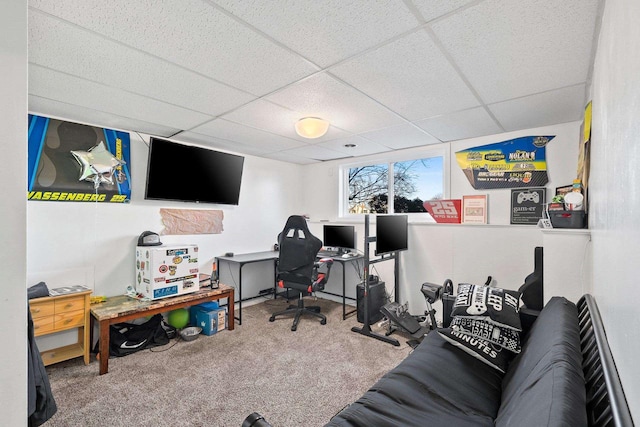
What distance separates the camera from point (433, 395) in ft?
4.53

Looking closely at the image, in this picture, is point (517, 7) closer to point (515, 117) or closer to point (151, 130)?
point (515, 117)

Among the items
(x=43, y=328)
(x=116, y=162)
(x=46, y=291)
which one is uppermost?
(x=116, y=162)

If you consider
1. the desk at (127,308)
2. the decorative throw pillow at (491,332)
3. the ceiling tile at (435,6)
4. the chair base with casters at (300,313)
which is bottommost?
the chair base with casters at (300,313)

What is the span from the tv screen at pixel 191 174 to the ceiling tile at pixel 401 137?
184 cm

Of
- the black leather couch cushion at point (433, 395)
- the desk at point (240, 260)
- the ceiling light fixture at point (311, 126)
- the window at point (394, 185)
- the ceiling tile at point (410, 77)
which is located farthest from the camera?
the window at point (394, 185)

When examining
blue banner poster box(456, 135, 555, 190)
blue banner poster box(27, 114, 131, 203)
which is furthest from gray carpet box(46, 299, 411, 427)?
blue banner poster box(456, 135, 555, 190)

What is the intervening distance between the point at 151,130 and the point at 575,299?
407 cm

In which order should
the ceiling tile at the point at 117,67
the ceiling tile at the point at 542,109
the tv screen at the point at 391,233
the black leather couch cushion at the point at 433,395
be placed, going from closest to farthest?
1. the black leather couch cushion at the point at 433,395
2. the ceiling tile at the point at 117,67
3. the ceiling tile at the point at 542,109
4. the tv screen at the point at 391,233

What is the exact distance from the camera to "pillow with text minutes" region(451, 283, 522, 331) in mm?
1799

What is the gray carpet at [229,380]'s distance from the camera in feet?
6.40

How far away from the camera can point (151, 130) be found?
315 cm

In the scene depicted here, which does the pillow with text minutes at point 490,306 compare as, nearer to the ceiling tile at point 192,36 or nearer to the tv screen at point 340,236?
the ceiling tile at point 192,36

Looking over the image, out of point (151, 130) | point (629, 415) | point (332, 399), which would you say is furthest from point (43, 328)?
point (629, 415)

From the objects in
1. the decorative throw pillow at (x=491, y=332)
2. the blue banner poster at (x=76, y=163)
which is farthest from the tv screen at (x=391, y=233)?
the blue banner poster at (x=76, y=163)
